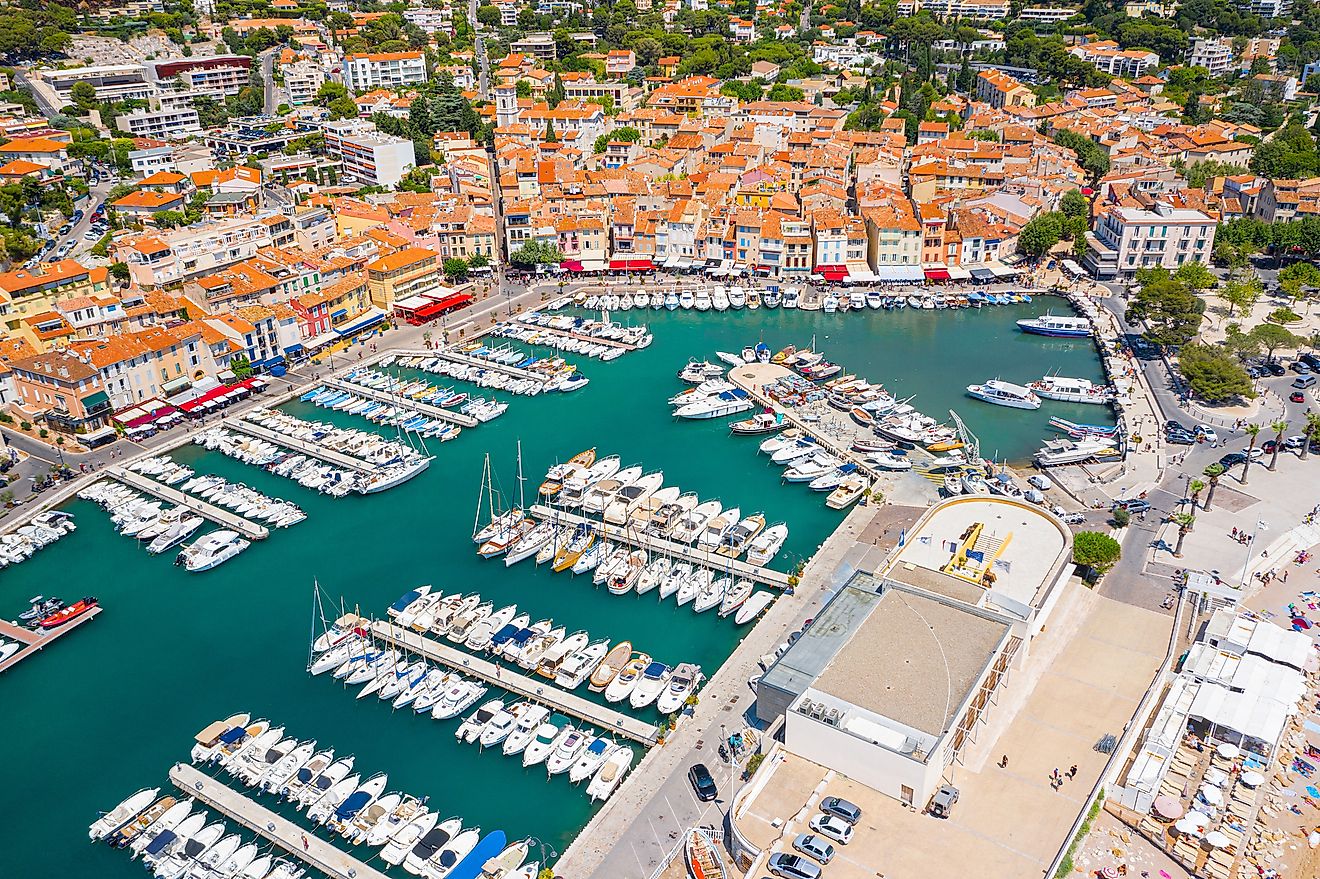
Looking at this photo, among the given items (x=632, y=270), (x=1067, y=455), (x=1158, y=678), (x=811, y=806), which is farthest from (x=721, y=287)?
(x=811, y=806)

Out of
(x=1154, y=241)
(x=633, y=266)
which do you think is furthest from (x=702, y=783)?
(x=1154, y=241)

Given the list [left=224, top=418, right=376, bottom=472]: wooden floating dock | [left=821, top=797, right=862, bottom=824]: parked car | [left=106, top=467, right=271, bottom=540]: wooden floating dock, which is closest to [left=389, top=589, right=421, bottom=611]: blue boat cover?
[left=106, top=467, right=271, bottom=540]: wooden floating dock

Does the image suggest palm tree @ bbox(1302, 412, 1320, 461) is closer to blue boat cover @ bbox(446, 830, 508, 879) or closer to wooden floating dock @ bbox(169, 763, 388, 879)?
blue boat cover @ bbox(446, 830, 508, 879)

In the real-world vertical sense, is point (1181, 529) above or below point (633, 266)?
below

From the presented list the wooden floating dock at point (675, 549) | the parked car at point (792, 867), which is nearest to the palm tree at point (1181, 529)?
the wooden floating dock at point (675, 549)

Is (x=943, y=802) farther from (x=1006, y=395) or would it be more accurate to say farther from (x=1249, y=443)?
(x=1006, y=395)

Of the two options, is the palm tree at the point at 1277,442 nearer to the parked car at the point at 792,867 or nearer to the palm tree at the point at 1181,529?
the palm tree at the point at 1181,529

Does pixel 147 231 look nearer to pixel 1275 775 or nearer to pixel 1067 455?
pixel 1067 455
